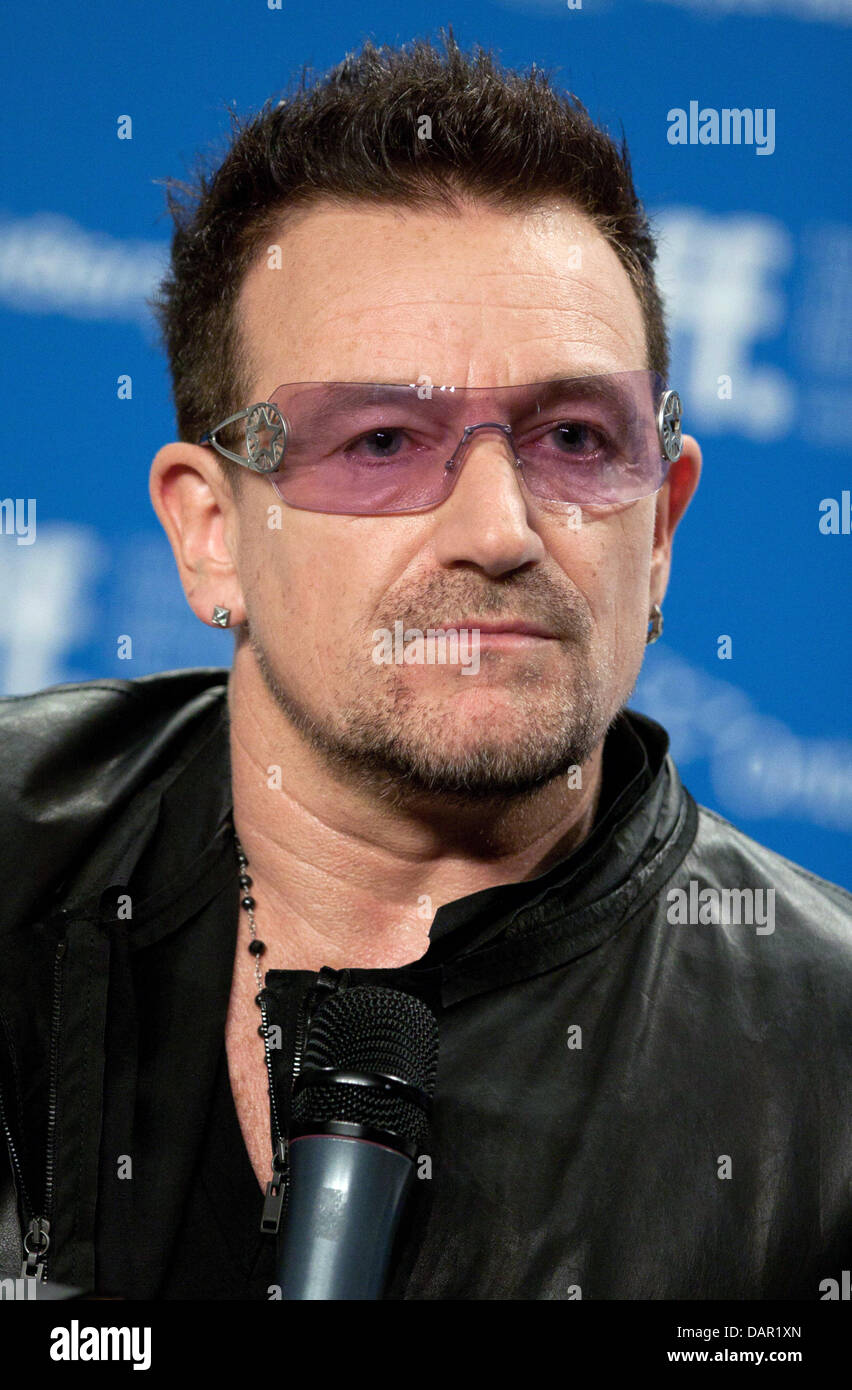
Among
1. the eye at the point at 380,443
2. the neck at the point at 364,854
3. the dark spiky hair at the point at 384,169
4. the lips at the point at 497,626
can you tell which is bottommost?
the neck at the point at 364,854

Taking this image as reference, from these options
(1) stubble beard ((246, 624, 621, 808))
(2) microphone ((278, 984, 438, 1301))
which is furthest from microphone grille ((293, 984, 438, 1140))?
(1) stubble beard ((246, 624, 621, 808))

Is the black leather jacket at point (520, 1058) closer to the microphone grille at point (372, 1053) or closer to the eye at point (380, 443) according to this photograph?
the microphone grille at point (372, 1053)

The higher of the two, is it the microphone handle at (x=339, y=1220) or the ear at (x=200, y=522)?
the ear at (x=200, y=522)

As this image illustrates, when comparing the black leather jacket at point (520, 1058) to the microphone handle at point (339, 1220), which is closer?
the microphone handle at point (339, 1220)

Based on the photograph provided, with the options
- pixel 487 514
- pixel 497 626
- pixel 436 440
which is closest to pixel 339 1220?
pixel 497 626

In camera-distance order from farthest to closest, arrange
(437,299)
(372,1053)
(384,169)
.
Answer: (384,169) < (437,299) < (372,1053)

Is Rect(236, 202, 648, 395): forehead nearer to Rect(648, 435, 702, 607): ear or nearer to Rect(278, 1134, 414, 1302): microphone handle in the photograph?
Rect(648, 435, 702, 607): ear

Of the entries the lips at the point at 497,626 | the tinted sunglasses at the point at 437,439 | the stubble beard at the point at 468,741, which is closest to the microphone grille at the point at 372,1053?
the stubble beard at the point at 468,741

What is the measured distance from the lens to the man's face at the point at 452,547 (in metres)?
1.80

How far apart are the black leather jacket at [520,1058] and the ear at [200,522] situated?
32cm

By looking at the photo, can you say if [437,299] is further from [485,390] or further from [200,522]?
[200,522]

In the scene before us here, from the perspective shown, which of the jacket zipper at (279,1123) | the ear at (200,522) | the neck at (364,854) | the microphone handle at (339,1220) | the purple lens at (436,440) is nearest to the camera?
the microphone handle at (339,1220)

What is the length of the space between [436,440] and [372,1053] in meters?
0.83

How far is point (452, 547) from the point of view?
1.81 m
